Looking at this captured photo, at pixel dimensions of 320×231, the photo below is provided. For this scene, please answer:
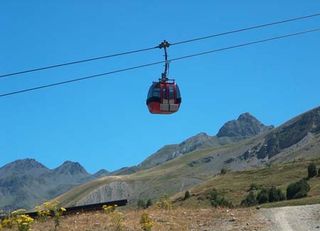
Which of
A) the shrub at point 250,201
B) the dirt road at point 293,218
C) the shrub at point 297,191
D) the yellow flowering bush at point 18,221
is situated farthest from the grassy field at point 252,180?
the yellow flowering bush at point 18,221

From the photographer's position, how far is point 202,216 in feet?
82.1

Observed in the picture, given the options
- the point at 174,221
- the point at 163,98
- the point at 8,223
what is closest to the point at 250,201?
the point at 174,221

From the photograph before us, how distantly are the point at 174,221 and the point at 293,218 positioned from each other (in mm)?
4575

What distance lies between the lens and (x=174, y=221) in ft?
77.8

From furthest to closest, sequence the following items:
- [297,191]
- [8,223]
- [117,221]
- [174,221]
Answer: [297,191] → [174,221] → [117,221] → [8,223]

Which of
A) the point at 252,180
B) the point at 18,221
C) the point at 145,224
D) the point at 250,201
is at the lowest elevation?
the point at 145,224

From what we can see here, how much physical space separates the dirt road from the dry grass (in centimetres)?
48

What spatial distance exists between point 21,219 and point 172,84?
691cm

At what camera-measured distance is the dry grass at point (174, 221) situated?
22.6 metres

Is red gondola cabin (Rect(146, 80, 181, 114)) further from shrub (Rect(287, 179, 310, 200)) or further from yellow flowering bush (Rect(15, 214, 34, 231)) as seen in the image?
shrub (Rect(287, 179, 310, 200))

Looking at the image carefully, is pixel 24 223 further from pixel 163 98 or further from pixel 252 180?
pixel 252 180

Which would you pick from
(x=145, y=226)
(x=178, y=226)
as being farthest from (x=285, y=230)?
(x=145, y=226)

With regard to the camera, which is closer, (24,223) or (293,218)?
(24,223)

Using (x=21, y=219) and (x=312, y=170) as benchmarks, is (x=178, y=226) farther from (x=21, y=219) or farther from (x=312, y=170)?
(x=312, y=170)
